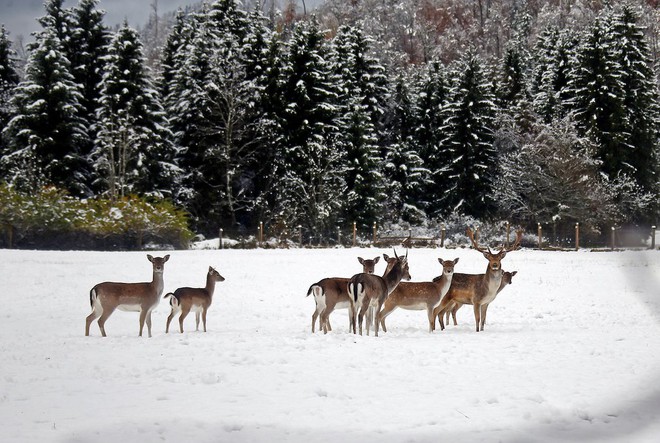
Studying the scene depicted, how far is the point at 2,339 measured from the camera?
12.1m

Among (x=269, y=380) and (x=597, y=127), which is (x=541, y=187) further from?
(x=269, y=380)

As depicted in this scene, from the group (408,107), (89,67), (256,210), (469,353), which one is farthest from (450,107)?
(469,353)

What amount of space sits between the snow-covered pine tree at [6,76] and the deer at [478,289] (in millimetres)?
41865

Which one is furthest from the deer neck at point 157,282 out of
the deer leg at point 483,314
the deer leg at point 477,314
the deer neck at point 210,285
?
the deer leg at point 483,314

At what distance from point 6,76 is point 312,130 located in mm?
23510

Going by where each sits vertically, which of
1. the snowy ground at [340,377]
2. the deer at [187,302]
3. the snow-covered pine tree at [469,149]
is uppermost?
the snow-covered pine tree at [469,149]

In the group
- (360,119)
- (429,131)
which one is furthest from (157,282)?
(429,131)

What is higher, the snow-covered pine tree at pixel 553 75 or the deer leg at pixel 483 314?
the snow-covered pine tree at pixel 553 75

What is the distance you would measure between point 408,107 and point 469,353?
43.6m

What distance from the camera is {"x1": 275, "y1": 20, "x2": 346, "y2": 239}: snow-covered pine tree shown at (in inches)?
1646

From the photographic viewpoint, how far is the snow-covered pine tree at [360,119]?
4347cm

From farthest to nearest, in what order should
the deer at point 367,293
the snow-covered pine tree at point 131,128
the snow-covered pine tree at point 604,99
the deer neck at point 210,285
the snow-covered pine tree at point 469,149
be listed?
the snow-covered pine tree at point 469,149 < the snow-covered pine tree at point 604,99 < the snow-covered pine tree at point 131,128 < the deer neck at point 210,285 < the deer at point 367,293

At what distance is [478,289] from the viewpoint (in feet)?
42.8

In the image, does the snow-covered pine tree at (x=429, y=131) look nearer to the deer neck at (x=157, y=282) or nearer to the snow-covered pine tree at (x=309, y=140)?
the snow-covered pine tree at (x=309, y=140)
